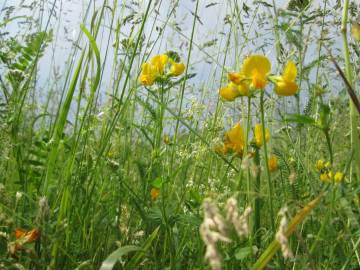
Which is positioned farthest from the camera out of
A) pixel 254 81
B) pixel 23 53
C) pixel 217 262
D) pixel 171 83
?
pixel 23 53

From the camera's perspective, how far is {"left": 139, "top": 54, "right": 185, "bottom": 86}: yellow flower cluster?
1560mm

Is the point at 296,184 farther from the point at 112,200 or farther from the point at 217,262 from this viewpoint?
the point at 217,262

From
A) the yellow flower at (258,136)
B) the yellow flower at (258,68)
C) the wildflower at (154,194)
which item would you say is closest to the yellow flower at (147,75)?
the wildflower at (154,194)

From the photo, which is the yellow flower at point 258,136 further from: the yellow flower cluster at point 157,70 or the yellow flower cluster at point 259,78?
the yellow flower cluster at point 157,70

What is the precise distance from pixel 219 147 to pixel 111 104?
43cm

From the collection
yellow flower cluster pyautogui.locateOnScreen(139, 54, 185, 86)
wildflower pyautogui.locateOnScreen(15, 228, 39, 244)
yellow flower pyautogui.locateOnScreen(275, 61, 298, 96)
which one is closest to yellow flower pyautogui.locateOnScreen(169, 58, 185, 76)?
yellow flower cluster pyautogui.locateOnScreen(139, 54, 185, 86)

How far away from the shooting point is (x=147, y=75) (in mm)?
1562

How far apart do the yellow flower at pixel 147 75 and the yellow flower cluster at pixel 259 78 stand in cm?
56

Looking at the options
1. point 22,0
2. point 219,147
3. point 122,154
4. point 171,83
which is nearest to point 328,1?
point 171,83

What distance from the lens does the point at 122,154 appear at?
1.63m

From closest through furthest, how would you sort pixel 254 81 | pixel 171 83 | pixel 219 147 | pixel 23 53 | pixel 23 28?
pixel 254 81 → pixel 219 147 → pixel 171 83 → pixel 23 53 → pixel 23 28

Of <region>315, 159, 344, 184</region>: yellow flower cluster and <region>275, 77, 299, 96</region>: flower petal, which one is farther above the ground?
<region>275, 77, 299, 96</region>: flower petal

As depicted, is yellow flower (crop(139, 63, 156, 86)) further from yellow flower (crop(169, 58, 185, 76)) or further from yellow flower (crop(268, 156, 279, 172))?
yellow flower (crop(268, 156, 279, 172))

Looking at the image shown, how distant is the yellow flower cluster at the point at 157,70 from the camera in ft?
5.12
